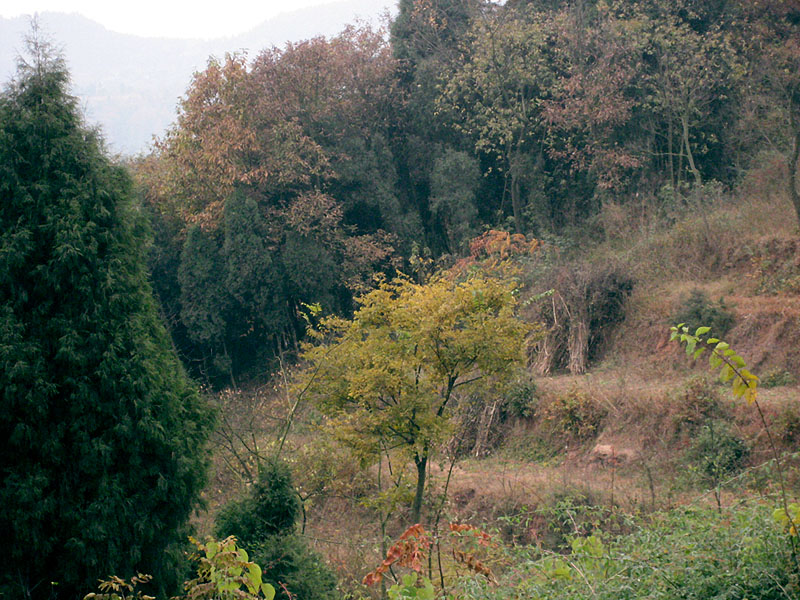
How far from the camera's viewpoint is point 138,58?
335ft

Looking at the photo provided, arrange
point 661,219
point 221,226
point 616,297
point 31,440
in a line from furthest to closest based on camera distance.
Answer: point 221,226 < point 661,219 < point 616,297 < point 31,440

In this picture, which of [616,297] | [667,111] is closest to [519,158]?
[667,111]

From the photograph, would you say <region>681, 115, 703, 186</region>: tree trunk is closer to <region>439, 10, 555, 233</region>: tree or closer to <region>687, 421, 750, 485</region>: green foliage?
<region>439, 10, 555, 233</region>: tree

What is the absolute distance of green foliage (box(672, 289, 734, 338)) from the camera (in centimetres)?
1297

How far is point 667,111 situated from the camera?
18.4 metres

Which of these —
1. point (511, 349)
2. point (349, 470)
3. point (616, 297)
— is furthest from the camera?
point (616, 297)

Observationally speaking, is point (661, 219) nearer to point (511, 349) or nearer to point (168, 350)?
point (511, 349)

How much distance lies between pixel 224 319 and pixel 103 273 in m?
13.8

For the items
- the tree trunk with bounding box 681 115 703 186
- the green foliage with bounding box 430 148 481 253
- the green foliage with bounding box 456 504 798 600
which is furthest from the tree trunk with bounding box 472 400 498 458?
the green foliage with bounding box 456 504 798 600

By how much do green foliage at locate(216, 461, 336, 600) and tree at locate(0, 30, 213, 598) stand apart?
51 centimetres

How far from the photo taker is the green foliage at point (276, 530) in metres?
6.62

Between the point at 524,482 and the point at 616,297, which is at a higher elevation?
the point at 616,297

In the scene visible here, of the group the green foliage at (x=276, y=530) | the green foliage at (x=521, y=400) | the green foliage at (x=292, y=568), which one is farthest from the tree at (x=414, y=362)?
the green foliage at (x=521, y=400)

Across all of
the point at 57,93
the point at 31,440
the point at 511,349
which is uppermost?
the point at 57,93
